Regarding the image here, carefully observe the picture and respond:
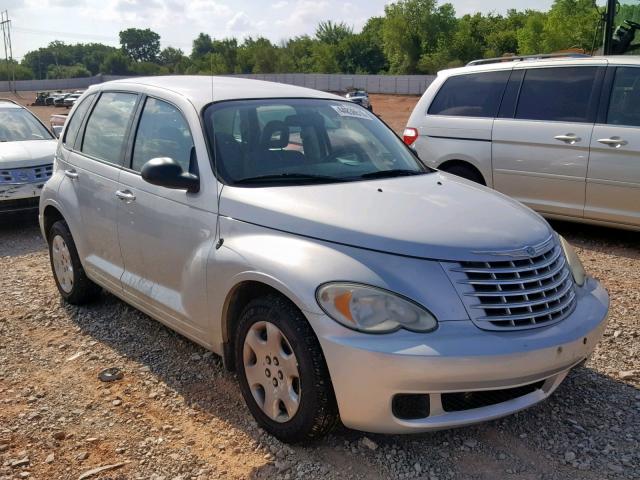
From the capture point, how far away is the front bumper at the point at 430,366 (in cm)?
267

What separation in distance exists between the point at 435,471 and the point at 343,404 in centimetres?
55

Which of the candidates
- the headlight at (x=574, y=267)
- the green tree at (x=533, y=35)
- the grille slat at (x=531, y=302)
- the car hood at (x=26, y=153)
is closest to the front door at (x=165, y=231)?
the grille slat at (x=531, y=302)

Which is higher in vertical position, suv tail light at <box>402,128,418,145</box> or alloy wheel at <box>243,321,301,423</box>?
suv tail light at <box>402,128,418,145</box>

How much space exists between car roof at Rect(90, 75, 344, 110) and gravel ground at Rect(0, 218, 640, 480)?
5.35 feet

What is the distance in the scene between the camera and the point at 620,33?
37.3 feet

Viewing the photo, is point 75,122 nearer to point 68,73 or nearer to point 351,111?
point 351,111

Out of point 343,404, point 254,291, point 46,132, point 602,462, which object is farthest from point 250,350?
point 46,132

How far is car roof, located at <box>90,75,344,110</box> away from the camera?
3.97m

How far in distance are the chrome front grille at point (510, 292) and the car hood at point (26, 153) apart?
6.68 meters

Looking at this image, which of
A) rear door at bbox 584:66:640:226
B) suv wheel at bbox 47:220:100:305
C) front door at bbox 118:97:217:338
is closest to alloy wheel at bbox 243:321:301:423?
front door at bbox 118:97:217:338

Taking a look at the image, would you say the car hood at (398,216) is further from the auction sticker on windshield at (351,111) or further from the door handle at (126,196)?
the door handle at (126,196)

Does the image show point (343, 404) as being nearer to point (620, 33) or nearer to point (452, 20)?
point (620, 33)

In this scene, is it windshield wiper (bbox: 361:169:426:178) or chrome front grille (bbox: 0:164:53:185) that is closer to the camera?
windshield wiper (bbox: 361:169:426:178)

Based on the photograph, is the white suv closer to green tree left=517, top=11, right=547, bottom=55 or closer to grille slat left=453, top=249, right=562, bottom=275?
grille slat left=453, top=249, right=562, bottom=275
